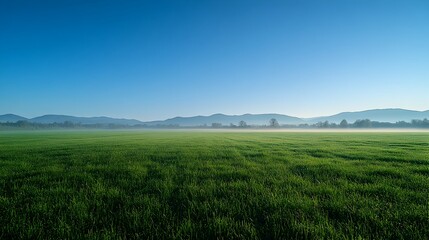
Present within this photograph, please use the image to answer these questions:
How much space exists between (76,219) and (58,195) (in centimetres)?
198

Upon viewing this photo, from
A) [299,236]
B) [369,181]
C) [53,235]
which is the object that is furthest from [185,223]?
[369,181]

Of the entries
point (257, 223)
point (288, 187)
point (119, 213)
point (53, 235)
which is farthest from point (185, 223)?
point (288, 187)

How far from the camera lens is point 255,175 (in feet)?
23.9

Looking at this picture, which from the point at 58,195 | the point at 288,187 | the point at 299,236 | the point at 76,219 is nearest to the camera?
the point at 299,236

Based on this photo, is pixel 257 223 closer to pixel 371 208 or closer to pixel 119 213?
pixel 371 208

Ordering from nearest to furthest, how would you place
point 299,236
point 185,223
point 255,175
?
point 299,236
point 185,223
point 255,175

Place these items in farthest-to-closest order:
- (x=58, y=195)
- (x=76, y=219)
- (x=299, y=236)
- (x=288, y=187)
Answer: (x=288, y=187) → (x=58, y=195) → (x=76, y=219) → (x=299, y=236)

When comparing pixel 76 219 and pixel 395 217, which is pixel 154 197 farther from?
pixel 395 217

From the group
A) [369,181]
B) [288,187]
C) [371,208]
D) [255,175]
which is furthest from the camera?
[255,175]

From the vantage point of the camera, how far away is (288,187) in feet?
18.3

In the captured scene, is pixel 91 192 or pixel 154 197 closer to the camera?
pixel 154 197

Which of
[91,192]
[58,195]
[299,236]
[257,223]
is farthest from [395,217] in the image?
[58,195]

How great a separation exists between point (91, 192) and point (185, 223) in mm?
3465

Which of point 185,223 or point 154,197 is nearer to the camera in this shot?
point 185,223
